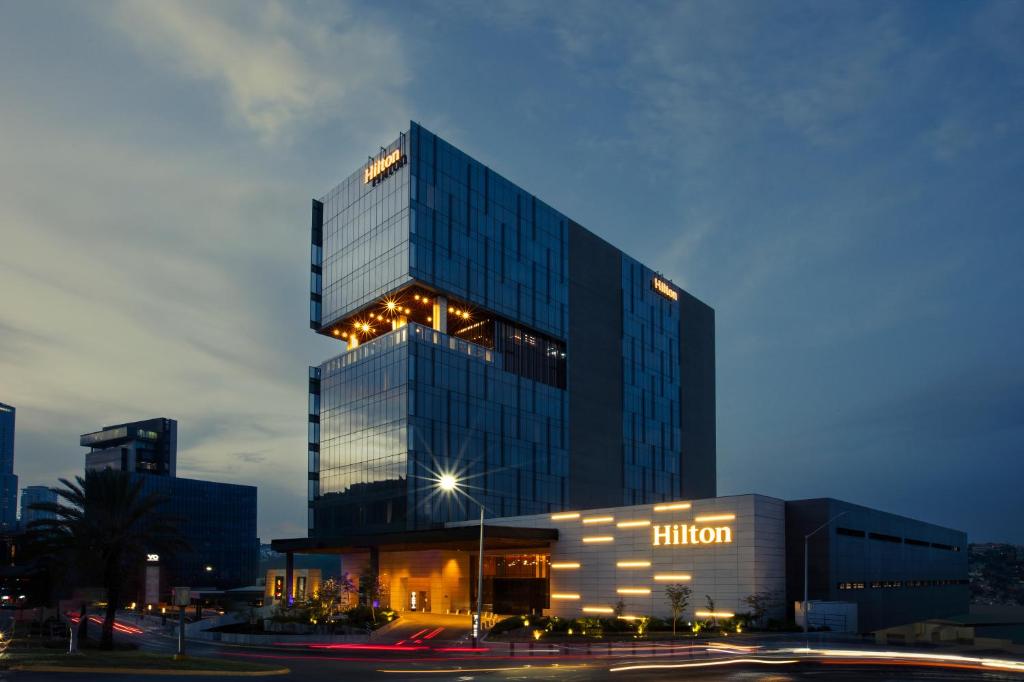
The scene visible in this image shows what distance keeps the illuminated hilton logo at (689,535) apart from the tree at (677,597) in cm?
338

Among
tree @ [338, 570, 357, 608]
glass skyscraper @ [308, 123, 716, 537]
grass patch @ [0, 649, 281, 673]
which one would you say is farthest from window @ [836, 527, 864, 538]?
grass patch @ [0, 649, 281, 673]

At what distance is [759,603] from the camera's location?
61.9 metres

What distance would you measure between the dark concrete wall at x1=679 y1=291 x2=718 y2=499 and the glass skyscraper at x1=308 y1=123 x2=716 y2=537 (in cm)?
1147

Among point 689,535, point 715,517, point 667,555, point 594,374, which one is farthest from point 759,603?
point 594,374

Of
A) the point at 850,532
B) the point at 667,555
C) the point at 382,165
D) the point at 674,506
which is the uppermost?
the point at 382,165

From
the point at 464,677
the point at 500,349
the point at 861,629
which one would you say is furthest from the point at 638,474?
the point at 464,677

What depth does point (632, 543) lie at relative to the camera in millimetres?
71000

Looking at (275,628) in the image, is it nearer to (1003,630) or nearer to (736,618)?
(736,618)

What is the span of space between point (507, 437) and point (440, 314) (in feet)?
54.7

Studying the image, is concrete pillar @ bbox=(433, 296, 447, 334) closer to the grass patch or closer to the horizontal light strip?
the horizontal light strip

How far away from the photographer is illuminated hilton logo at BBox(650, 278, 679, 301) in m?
132

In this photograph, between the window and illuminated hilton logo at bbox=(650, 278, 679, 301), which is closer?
the window

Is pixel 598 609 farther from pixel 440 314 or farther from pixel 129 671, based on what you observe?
pixel 129 671

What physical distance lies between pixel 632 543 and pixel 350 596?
3065 cm
